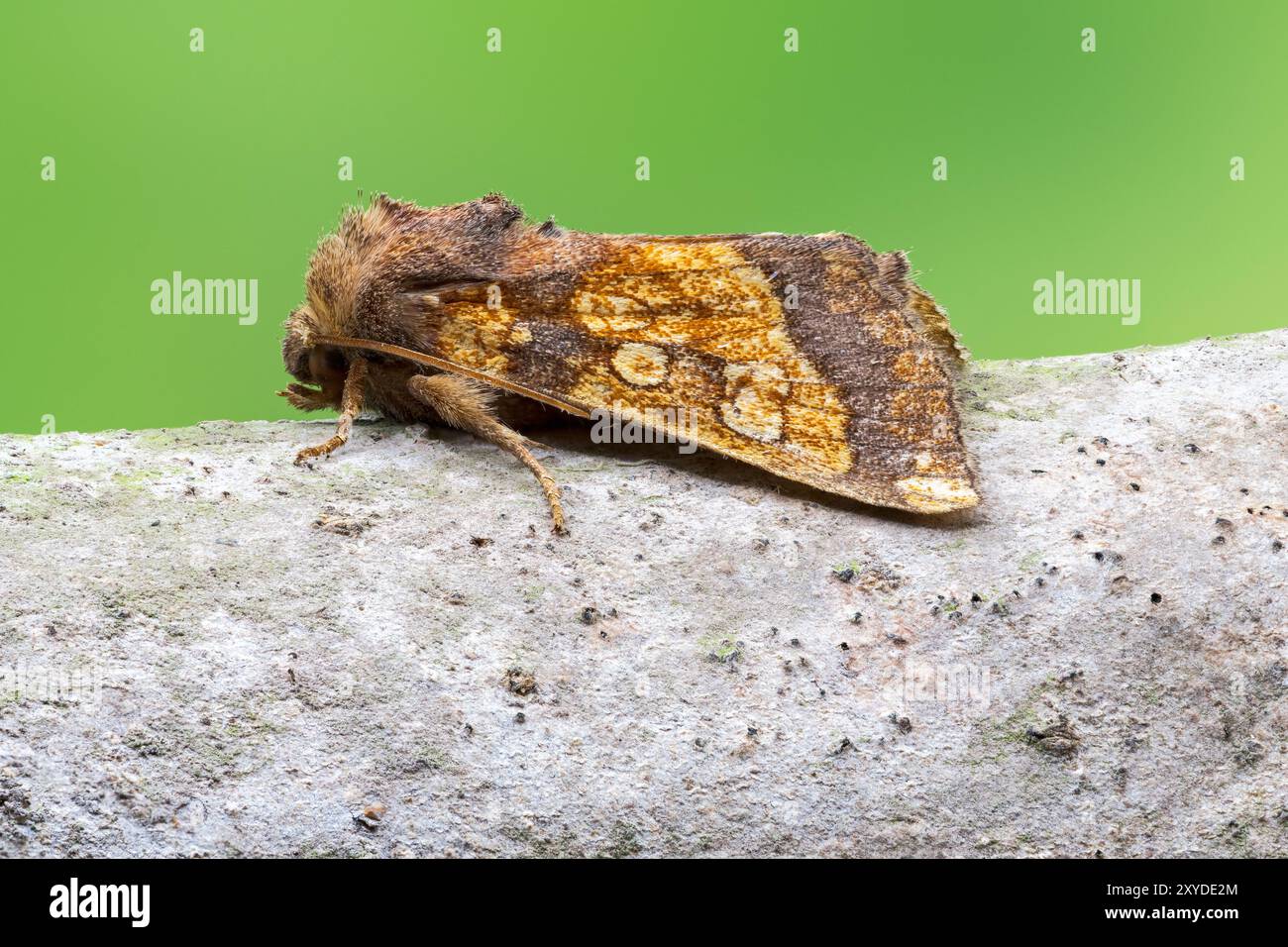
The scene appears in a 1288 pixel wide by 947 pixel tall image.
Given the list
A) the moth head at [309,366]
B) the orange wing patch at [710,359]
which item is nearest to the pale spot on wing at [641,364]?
the orange wing patch at [710,359]

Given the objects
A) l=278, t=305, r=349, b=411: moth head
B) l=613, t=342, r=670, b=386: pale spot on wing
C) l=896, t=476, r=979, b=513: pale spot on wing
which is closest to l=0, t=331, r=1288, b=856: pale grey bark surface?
l=896, t=476, r=979, b=513: pale spot on wing

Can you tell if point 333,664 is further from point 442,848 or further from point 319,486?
point 319,486

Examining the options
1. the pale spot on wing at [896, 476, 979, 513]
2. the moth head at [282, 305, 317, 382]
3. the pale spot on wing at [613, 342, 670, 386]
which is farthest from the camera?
the moth head at [282, 305, 317, 382]

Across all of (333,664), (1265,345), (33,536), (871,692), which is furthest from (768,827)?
(1265,345)

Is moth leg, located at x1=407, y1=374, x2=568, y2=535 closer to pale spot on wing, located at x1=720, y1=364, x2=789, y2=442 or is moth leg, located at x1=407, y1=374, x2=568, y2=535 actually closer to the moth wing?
the moth wing

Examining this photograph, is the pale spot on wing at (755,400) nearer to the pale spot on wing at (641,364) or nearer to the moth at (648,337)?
the moth at (648,337)

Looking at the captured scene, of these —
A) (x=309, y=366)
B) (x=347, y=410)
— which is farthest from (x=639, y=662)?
(x=309, y=366)
